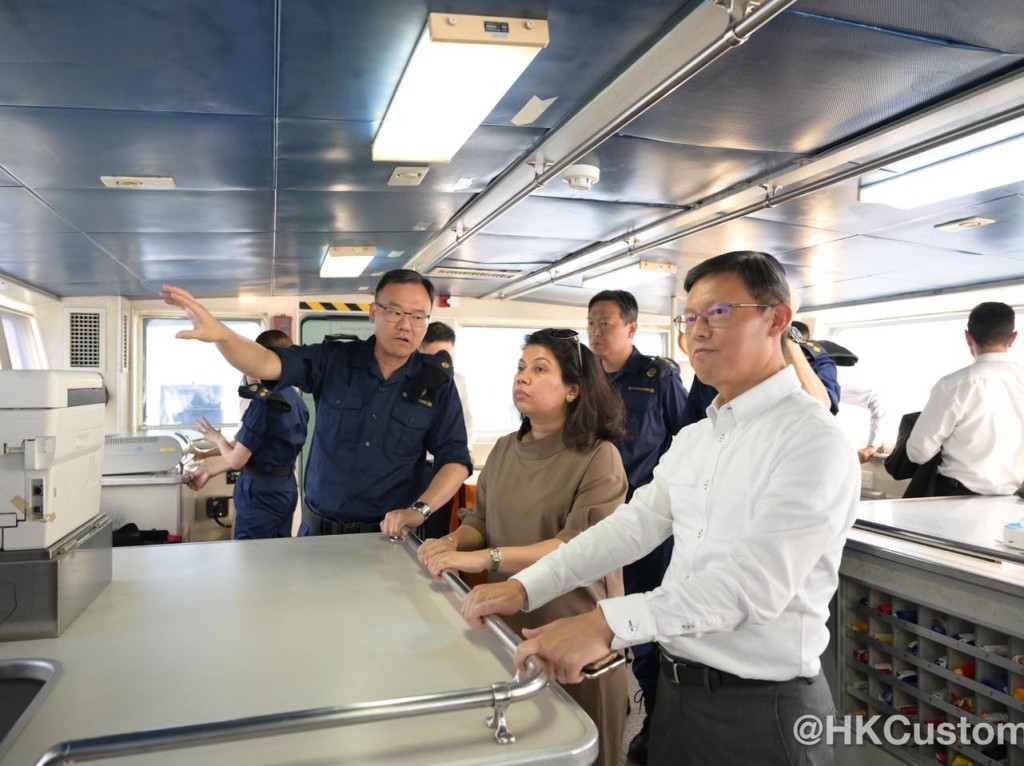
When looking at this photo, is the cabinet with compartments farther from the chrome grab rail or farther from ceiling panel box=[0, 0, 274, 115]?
ceiling panel box=[0, 0, 274, 115]

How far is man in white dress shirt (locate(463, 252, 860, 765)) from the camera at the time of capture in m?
1.29

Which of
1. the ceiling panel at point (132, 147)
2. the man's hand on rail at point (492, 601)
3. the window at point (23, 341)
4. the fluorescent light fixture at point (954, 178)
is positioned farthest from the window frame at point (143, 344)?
the man's hand on rail at point (492, 601)

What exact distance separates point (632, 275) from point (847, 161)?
9.88ft

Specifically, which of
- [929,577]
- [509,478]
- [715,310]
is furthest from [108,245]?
[929,577]

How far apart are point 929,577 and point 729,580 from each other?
3.26ft

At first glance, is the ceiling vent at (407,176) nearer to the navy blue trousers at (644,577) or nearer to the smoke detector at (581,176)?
the smoke detector at (581,176)

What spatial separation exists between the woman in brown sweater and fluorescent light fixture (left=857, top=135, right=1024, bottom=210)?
6.69 feet

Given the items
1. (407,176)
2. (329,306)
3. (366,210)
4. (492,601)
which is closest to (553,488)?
(492,601)

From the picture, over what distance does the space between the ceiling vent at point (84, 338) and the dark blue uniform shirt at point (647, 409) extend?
5.70 m

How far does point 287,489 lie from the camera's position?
4234mm

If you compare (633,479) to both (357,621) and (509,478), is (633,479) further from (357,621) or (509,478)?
(357,621)

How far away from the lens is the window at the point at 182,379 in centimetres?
768

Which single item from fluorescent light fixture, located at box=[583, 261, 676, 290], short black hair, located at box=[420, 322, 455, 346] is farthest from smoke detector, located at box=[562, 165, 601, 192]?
fluorescent light fixture, located at box=[583, 261, 676, 290]

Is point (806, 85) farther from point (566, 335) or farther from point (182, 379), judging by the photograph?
point (182, 379)
